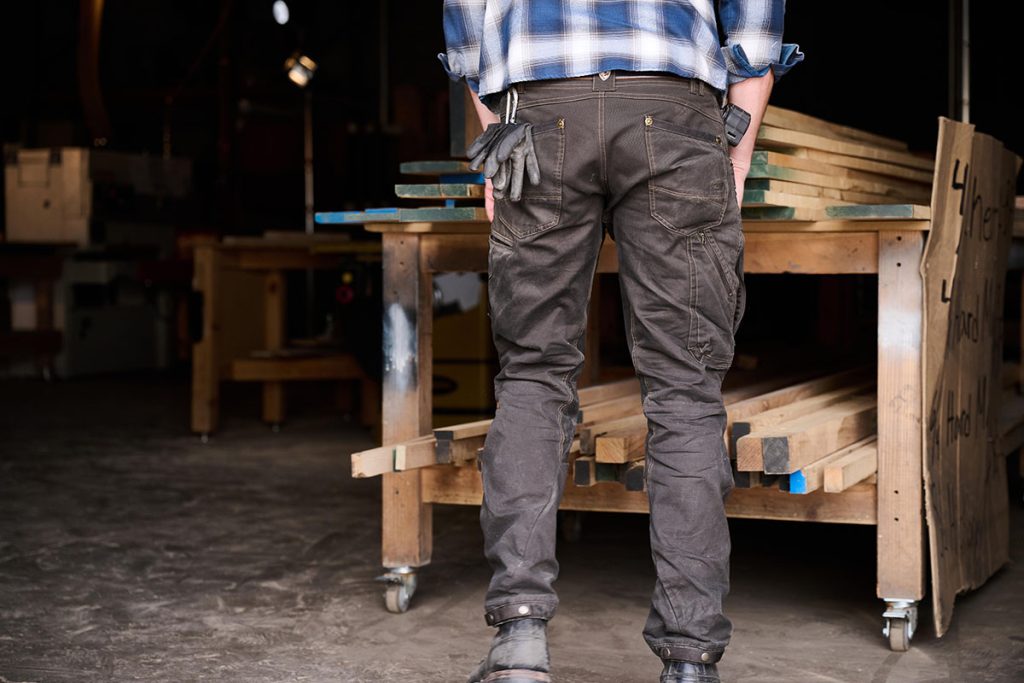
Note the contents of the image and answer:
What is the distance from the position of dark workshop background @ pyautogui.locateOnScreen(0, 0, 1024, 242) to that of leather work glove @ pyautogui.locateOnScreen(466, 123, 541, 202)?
647cm

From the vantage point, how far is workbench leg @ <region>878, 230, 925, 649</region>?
8.30ft

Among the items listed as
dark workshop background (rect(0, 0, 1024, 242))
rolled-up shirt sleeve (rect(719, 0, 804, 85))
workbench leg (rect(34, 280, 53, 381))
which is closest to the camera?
rolled-up shirt sleeve (rect(719, 0, 804, 85))

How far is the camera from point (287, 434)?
5945 millimetres

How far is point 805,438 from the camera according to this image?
2434 mm

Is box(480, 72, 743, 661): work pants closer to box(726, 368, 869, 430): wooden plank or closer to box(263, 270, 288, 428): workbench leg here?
box(726, 368, 869, 430): wooden plank

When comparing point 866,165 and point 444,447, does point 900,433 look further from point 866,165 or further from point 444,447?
point 444,447

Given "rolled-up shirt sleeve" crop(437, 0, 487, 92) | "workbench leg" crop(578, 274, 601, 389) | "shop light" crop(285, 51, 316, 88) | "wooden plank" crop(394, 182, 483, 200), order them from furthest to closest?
1. "shop light" crop(285, 51, 316, 88)
2. "workbench leg" crop(578, 274, 601, 389)
3. "wooden plank" crop(394, 182, 483, 200)
4. "rolled-up shirt sleeve" crop(437, 0, 487, 92)

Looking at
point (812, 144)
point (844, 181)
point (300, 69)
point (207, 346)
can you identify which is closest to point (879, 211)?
point (812, 144)

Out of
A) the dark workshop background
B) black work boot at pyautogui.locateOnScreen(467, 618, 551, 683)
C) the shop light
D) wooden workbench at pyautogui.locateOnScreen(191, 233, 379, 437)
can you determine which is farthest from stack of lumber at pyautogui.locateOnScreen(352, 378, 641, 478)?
the shop light

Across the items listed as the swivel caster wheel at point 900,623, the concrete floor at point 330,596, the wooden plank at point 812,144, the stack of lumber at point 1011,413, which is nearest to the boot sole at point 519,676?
the concrete floor at point 330,596

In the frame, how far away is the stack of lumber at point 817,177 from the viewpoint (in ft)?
8.04

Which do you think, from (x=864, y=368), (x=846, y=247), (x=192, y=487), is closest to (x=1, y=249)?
(x=192, y=487)

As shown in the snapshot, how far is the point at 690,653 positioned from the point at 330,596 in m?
1.19

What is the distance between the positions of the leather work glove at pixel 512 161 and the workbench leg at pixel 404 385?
85 centimetres
